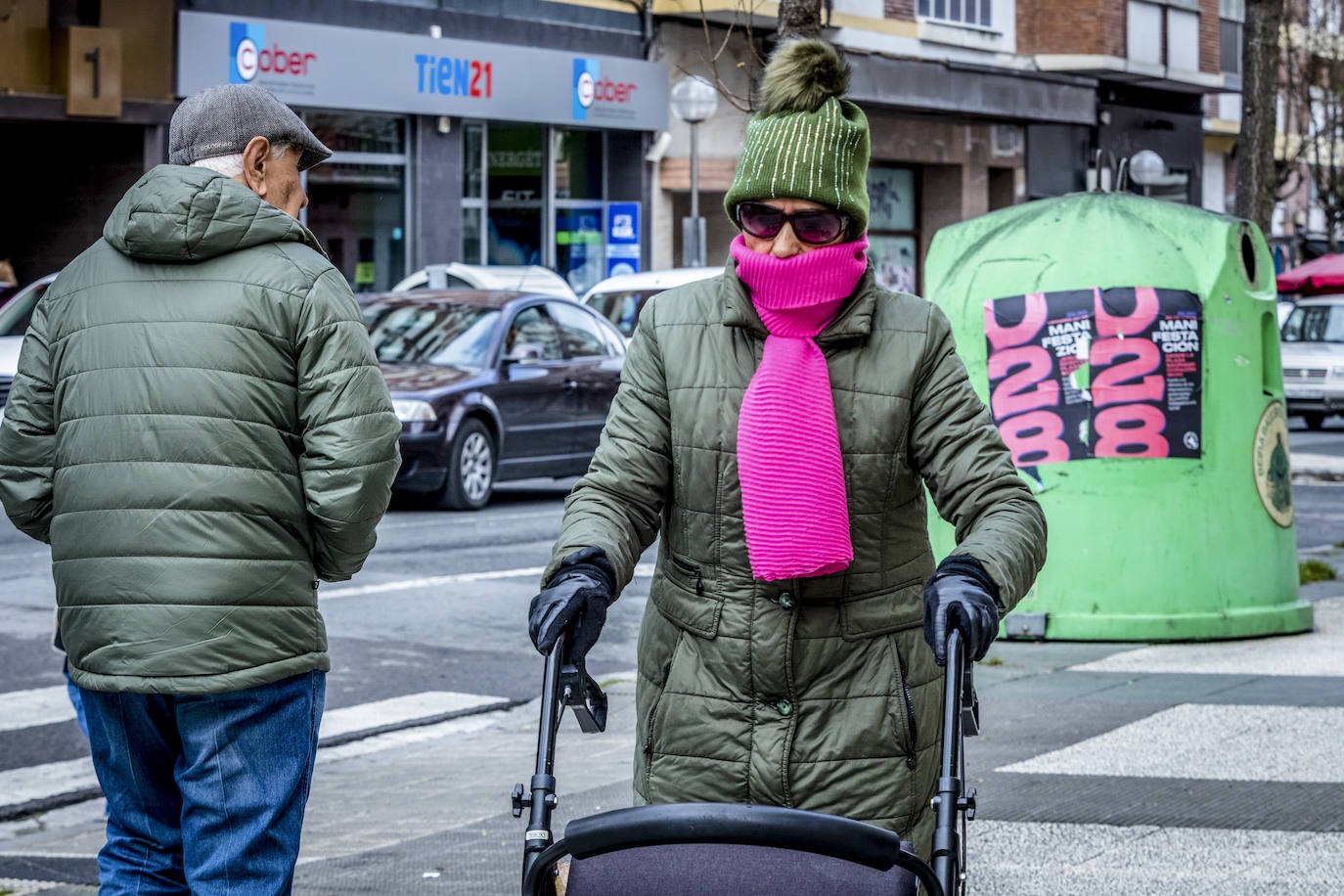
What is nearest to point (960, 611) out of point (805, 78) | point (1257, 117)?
point (805, 78)

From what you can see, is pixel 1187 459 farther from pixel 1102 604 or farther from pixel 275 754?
pixel 275 754

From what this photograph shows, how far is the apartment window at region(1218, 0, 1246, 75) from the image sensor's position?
136ft

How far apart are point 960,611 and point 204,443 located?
141cm

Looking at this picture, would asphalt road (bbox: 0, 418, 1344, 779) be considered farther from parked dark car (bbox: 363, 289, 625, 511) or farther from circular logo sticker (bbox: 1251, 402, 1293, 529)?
circular logo sticker (bbox: 1251, 402, 1293, 529)

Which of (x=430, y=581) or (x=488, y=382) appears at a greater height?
(x=488, y=382)

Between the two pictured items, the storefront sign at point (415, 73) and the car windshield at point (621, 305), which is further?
the storefront sign at point (415, 73)

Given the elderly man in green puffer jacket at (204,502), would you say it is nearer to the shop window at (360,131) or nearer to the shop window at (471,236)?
the shop window at (360,131)

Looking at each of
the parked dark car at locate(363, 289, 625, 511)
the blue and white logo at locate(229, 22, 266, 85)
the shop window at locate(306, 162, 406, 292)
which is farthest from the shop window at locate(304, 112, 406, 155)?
the parked dark car at locate(363, 289, 625, 511)

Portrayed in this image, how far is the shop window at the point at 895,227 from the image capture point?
3256 cm

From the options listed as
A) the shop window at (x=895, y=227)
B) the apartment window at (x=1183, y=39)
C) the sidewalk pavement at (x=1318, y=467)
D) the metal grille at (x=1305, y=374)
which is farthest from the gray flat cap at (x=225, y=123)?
the apartment window at (x=1183, y=39)

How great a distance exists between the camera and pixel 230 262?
3.53 metres

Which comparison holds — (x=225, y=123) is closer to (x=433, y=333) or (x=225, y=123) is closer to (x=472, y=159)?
(x=433, y=333)

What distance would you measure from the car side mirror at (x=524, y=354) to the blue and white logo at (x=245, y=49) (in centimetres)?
757

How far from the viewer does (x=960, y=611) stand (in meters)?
2.80
